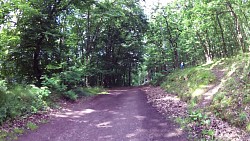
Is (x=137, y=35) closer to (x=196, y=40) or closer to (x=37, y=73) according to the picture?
(x=196, y=40)

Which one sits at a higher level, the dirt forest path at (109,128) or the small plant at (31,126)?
the small plant at (31,126)

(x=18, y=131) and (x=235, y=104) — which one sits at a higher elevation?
(x=235, y=104)

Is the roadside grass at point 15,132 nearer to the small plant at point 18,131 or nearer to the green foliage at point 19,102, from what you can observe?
the small plant at point 18,131

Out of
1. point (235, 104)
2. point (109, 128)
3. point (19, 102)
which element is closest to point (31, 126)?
point (19, 102)

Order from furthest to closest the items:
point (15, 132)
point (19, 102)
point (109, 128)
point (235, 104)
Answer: point (19, 102), point (109, 128), point (235, 104), point (15, 132)

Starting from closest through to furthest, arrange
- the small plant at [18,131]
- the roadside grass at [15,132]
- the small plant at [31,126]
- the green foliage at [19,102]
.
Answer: the roadside grass at [15,132]
the small plant at [18,131]
the small plant at [31,126]
the green foliage at [19,102]

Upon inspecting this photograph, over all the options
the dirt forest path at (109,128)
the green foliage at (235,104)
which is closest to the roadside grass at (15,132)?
the dirt forest path at (109,128)

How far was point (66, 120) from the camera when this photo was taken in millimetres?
8156

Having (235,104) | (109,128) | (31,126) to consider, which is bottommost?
(109,128)

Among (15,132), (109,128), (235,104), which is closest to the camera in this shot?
(15,132)

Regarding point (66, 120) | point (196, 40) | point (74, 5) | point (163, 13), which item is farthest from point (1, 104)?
point (196, 40)

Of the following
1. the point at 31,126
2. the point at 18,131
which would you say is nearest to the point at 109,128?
the point at 31,126

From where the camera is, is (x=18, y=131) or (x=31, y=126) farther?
(x=31, y=126)

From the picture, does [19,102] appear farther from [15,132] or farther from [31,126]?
[15,132]
